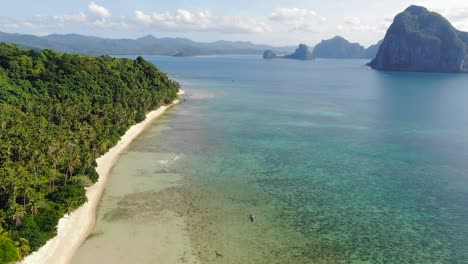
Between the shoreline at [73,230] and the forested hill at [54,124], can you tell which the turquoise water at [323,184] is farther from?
the forested hill at [54,124]

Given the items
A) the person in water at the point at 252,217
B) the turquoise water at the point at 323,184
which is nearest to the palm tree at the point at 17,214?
the turquoise water at the point at 323,184

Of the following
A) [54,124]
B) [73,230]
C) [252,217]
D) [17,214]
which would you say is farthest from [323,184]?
[54,124]

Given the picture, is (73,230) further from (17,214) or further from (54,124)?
(54,124)

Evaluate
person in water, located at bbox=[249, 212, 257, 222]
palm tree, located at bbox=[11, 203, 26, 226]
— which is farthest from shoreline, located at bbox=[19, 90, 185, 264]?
person in water, located at bbox=[249, 212, 257, 222]

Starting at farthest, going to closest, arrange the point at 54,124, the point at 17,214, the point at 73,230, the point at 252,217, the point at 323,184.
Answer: the point at 54,124 < the point at 323,184 < the point at 252,217 < the point at 73,230 < the point at 17,214

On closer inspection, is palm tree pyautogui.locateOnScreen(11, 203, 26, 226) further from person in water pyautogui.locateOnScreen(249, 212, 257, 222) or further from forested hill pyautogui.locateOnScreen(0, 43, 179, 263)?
person in water pyautogui.locateOnScreen(249, 212, 257, 222)

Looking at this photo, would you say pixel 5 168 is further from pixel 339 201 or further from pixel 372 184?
pixel 372 184
